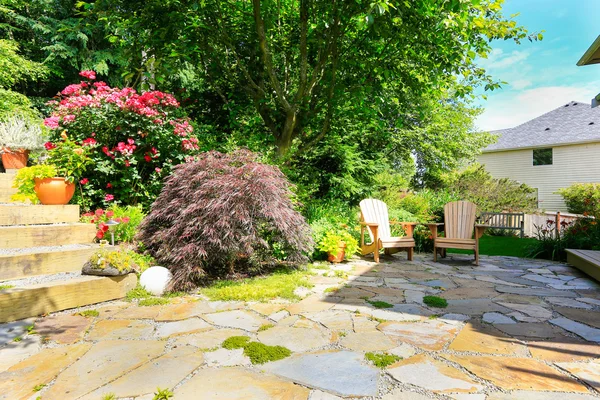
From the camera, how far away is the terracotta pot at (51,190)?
3688mm

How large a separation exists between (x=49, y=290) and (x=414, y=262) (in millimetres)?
4726

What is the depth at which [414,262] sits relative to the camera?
5.47 metres

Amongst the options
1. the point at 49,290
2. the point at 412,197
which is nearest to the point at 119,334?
the point at 49,290

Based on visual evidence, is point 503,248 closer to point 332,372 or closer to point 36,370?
point 332,372

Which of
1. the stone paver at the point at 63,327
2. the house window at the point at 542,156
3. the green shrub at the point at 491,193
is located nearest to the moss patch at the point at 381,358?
the stone paver at the point at 63,327

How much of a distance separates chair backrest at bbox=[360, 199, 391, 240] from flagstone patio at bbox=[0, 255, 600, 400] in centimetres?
220

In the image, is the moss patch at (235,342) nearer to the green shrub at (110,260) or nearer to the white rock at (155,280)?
the white rock at (155,280)

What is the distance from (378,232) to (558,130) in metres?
15.0

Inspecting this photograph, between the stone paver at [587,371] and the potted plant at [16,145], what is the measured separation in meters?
6.77

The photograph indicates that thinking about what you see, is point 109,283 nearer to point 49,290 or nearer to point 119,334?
point 49,290

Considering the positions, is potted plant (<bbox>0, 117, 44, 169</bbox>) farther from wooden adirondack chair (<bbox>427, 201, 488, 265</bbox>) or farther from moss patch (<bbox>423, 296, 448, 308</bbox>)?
wooden adirondack chair (<bbox>427, 201, 488, 265</bbox>)

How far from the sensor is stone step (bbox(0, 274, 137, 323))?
95.7 inches

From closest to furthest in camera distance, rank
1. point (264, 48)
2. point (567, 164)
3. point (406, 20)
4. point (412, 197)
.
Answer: point (406, 20) → point (264, 48) → point (412, 197) → point (567, 164)

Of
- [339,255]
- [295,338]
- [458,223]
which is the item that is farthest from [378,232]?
[295,338]
